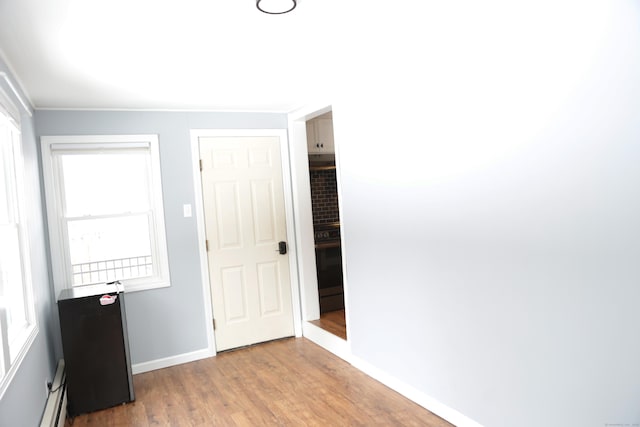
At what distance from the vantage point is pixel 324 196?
5.64 m

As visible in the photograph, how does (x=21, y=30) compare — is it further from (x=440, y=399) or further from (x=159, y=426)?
(x=440, y=399)

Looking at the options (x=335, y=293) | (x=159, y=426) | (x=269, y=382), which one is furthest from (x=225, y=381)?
(x=335, y=293)

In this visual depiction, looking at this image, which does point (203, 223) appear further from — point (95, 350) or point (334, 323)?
point (334, 323)

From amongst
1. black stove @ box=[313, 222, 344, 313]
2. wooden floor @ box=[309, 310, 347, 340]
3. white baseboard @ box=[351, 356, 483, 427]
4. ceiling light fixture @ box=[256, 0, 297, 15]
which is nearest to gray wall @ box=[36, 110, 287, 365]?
wooden floor @ box=[309, 310, 347, 340]

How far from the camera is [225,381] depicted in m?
3.70

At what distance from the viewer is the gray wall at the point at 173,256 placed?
3.99 metres

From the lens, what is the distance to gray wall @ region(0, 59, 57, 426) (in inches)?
83.0

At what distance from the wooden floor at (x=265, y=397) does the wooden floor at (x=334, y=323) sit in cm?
21

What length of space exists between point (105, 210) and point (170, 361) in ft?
4.71

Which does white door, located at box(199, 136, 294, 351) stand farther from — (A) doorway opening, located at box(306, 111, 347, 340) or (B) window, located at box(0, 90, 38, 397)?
(B) window, located at box(0, 90, 38, 397)

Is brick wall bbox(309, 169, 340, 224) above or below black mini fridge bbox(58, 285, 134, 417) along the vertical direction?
above

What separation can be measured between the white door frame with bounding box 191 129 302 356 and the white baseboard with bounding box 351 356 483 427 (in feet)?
3.59

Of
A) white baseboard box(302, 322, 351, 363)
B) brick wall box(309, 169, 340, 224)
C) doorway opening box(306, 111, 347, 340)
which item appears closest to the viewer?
white baseboard box(302, 322, 351, 363)

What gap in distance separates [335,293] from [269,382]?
5.17 ft
